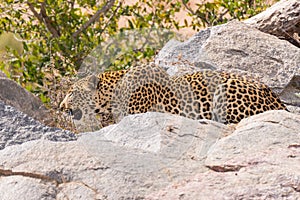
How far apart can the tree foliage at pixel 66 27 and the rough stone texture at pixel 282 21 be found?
58.7 inches

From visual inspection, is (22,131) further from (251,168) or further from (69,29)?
(69,29)

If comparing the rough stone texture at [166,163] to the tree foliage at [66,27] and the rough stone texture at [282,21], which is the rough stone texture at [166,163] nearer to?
the rough stone texture at [282,21]

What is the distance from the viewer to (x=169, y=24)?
12758 mm

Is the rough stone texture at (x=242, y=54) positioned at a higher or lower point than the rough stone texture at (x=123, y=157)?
lower

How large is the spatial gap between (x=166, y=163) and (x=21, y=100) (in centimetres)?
316

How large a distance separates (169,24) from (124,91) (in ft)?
17.8

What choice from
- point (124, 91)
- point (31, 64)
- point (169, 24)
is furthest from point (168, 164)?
point (169, 24)

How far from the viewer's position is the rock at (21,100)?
24.3ft

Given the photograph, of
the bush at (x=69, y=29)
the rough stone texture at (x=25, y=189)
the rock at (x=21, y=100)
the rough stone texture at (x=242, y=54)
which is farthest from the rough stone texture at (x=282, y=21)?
the rough stone texture at (x=25, y=189)

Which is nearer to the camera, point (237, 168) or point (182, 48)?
point (237, 168)

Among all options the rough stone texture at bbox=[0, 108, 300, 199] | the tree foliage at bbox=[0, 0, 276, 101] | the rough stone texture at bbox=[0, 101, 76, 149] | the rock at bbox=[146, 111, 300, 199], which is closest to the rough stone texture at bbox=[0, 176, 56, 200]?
the rough stone texture at bbox=[0, 108, 300, 199]

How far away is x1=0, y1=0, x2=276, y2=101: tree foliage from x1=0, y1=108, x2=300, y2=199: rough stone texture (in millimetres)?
4702

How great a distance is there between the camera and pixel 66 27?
11.6m

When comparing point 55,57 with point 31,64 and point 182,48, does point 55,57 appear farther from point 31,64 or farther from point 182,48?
point 182,48
